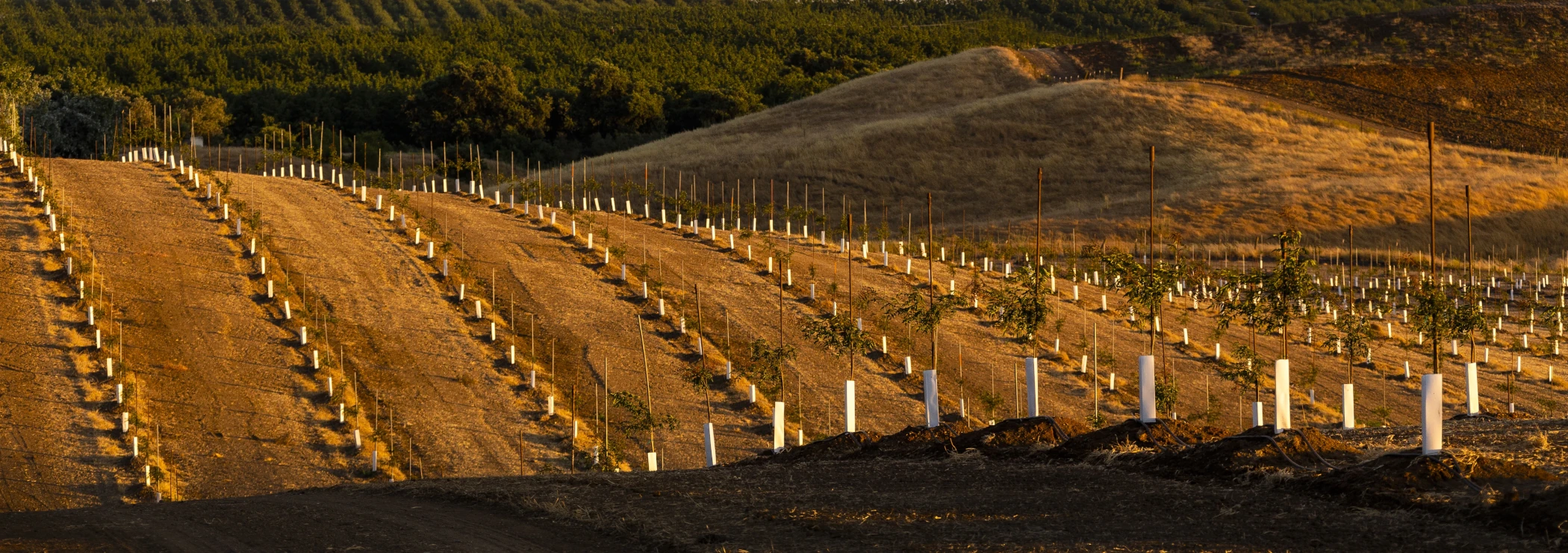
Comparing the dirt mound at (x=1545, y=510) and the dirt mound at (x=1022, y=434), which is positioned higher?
the dirt mound at (x=1545, y=510)

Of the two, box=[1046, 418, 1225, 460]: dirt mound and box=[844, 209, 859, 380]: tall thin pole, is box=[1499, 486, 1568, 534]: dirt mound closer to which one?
box=[1046, 418, 1225, 460]: dirt mound

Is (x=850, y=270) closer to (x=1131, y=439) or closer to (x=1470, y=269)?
(x=1470, y=269)

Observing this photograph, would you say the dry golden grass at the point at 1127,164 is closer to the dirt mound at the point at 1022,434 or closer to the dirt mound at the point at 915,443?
the dirt mound at the point at 915,443

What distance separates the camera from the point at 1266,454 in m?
12.4

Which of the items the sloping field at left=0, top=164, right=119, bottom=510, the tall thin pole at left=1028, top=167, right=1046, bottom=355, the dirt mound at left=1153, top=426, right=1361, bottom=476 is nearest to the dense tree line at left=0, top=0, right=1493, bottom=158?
the tall thin pole at left=1028, top=167, right=1046, bottom=355

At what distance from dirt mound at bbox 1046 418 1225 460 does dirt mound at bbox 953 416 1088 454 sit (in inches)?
26.1

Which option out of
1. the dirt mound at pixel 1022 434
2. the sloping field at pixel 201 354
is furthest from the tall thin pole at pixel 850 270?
the dirt mound at pixel 1022 434

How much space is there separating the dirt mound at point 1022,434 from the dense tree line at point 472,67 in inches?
2631

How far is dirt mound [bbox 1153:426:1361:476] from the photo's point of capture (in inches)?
478

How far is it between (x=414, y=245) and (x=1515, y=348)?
36.0 m

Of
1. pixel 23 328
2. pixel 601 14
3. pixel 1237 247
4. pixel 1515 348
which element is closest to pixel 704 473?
pixel 23 328

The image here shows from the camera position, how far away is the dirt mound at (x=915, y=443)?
53.6ft

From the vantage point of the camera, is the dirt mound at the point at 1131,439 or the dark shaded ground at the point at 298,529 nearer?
the dark shaded ground at the point at 298,529

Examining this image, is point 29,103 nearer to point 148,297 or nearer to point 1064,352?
point 148,297
